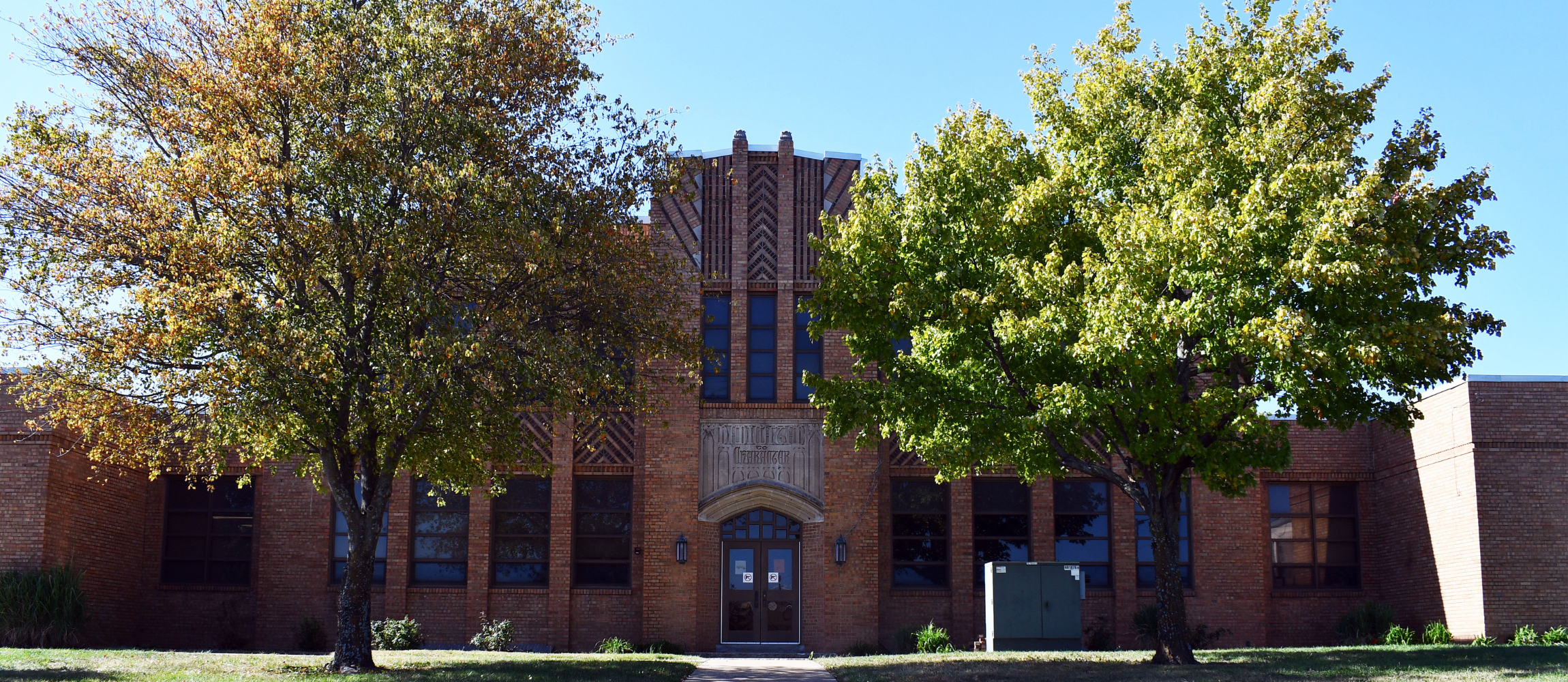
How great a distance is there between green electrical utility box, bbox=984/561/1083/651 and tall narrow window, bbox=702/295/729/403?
6645 millimetres

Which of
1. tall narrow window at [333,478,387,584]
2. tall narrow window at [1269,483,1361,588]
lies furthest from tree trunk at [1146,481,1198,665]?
tall narrow window at [333,478,387,584]

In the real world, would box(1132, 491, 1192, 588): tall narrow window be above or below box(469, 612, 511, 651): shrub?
above

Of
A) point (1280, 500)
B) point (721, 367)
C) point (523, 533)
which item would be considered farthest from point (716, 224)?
point (1280, 500)

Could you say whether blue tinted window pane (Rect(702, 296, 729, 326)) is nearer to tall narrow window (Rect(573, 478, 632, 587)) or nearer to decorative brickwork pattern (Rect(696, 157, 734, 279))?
decorative brickwork pattern (Rect(696, 157, 734, 279))

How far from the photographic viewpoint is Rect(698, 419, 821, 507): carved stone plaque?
2311 cm

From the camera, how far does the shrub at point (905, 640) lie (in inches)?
884

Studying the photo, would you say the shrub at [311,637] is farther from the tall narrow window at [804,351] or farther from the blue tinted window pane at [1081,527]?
the blue tinted window pane at [1081,527]

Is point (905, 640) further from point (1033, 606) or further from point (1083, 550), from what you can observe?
point (1083, 550)

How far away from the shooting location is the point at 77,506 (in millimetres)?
21953

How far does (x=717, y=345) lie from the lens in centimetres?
2397

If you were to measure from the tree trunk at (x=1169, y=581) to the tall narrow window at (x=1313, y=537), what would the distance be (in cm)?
972

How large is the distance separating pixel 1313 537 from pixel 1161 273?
13.4 m

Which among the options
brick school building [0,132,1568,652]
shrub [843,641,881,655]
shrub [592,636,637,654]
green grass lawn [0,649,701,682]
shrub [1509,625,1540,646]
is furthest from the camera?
brick school building [0,132,1568,652]

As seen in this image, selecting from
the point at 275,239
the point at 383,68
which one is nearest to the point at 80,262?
the point at 275,239
